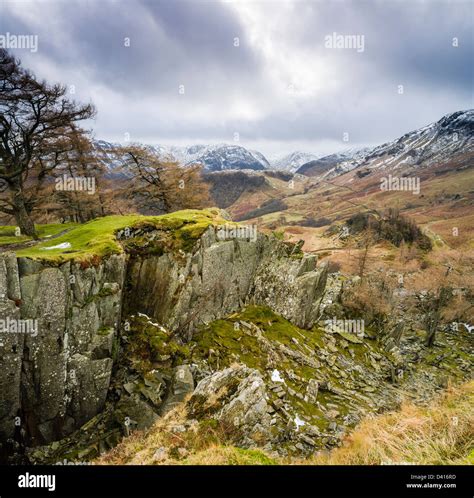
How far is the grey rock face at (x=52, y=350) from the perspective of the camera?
13.9m

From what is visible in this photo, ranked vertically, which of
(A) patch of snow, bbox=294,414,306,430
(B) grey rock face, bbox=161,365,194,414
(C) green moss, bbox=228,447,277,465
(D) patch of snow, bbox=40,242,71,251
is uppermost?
(D) patch of snow, bbox=40,242,71,251

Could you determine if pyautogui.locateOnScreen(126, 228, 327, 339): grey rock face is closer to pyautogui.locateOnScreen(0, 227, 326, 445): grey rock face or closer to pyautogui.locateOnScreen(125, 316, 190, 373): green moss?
pyautogui.locateOnScreen(0, 227, 326, 445): grey rock face

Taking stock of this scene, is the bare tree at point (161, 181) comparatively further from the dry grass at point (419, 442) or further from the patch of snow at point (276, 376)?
the dry grass at point (419, 442)

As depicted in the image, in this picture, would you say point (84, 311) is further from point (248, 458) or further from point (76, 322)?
point (248, 458)

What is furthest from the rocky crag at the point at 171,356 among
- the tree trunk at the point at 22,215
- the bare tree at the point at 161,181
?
the bare tree at the point at 161,181

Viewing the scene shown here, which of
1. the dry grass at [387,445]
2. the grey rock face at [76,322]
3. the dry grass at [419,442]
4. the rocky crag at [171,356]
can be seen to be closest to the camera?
the dry grass at [419,442]

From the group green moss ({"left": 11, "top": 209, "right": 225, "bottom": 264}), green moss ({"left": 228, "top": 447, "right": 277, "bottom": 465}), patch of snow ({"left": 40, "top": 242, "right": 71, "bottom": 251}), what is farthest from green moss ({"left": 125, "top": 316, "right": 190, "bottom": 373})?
green moss ({"left": 228, "top": 447, "right": 277, "bottom": 465})

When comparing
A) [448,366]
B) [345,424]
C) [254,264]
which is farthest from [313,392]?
[448,366]

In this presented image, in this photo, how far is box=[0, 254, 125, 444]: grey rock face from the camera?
45.6ft

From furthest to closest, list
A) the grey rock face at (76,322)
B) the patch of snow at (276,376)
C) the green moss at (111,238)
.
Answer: the patch of snow at (276,376)
the green moss at (111,238)
the grey rock face at (76,322)

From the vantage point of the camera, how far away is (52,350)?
48.6 ft

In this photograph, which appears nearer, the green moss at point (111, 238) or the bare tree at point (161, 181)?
the green moss at point (111, 238)

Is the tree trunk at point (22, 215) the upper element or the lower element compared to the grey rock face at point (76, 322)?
upper

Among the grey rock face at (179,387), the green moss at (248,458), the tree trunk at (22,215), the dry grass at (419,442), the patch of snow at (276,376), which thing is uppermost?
the tree trunk at (22,215)
